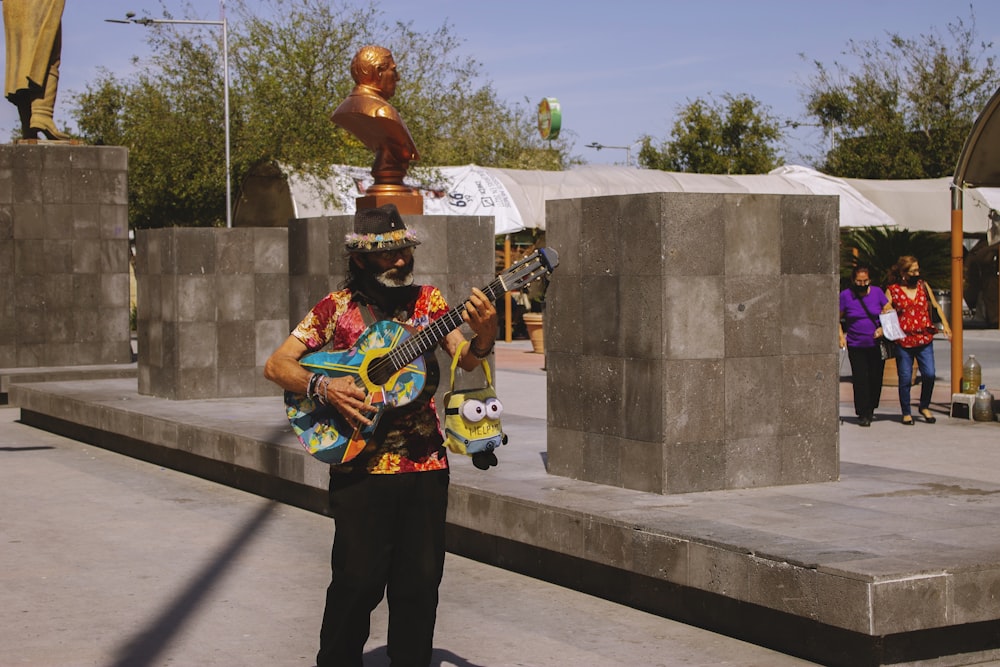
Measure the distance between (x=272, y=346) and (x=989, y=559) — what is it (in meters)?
10.6

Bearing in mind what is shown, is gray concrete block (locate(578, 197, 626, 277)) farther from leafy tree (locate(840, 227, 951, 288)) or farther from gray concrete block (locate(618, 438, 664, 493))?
leafy tree (locate(840, 227, 951, 288))

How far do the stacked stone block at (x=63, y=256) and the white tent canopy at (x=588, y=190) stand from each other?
7.71 m

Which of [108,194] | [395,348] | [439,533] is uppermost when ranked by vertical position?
[108,194]

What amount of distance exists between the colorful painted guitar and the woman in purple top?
31.6 ft

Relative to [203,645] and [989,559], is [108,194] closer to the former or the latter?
[203,645]

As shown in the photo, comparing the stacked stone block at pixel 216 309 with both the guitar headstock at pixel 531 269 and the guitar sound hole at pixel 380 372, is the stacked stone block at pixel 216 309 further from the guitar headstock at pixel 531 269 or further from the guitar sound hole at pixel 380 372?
the guitar headstock at pixel 531 269

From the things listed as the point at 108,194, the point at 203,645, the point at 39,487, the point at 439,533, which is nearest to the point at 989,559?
the point at 439,533

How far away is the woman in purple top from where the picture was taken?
14250mm

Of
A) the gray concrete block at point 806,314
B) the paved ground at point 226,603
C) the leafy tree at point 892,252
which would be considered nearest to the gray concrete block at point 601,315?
→ the gray concrete block at point 806,314

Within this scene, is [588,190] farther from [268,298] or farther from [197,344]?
[197,344]

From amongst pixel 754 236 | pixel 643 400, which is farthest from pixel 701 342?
pixel 754 236

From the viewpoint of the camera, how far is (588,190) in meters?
31.6

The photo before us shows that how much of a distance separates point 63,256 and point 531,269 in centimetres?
1721

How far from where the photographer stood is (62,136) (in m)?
21.9
